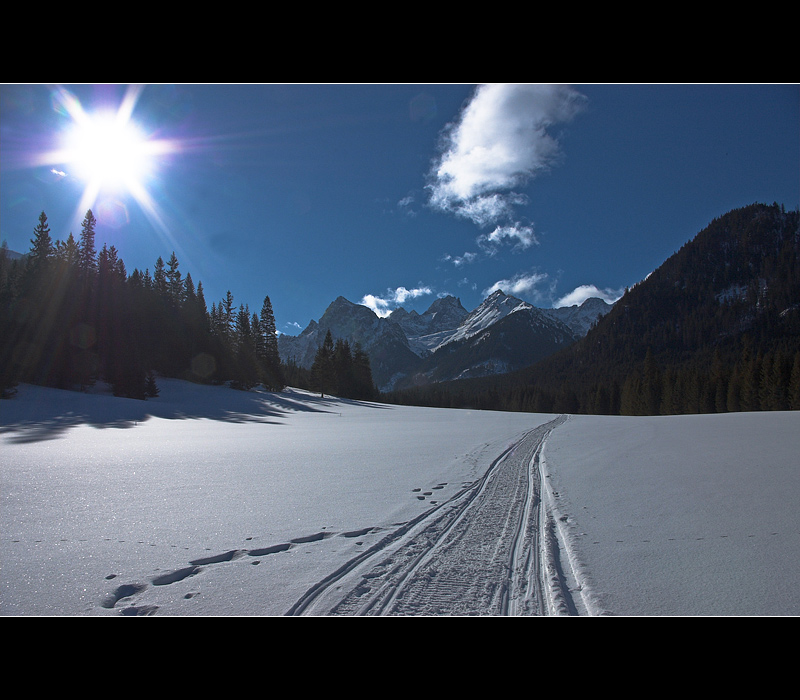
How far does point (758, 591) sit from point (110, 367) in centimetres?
4027

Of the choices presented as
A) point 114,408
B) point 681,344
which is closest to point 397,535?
point 114,408

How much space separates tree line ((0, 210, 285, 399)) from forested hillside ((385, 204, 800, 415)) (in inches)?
2334

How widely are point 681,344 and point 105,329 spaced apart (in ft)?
669

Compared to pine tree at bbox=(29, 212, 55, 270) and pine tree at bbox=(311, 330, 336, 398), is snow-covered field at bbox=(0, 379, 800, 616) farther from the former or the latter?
pine tree at bbox=(311, 330, 336, 398)

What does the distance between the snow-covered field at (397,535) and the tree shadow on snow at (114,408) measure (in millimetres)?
8226

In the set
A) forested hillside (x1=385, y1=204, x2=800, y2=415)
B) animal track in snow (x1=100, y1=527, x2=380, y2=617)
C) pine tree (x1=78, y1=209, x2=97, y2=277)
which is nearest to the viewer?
animal track in snow (x1=100, y1=527, x2=380, y2=617)

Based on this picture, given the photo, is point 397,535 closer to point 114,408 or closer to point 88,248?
point 114,408

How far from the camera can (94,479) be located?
6.43 metres

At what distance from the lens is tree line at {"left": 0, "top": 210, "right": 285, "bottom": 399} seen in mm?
27641

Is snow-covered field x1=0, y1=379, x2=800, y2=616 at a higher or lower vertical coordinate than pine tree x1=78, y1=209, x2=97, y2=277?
lower

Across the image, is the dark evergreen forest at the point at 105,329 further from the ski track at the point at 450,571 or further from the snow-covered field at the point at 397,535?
the ski track at the point at 450,571

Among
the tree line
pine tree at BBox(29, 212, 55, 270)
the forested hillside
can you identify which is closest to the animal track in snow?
the tree line
